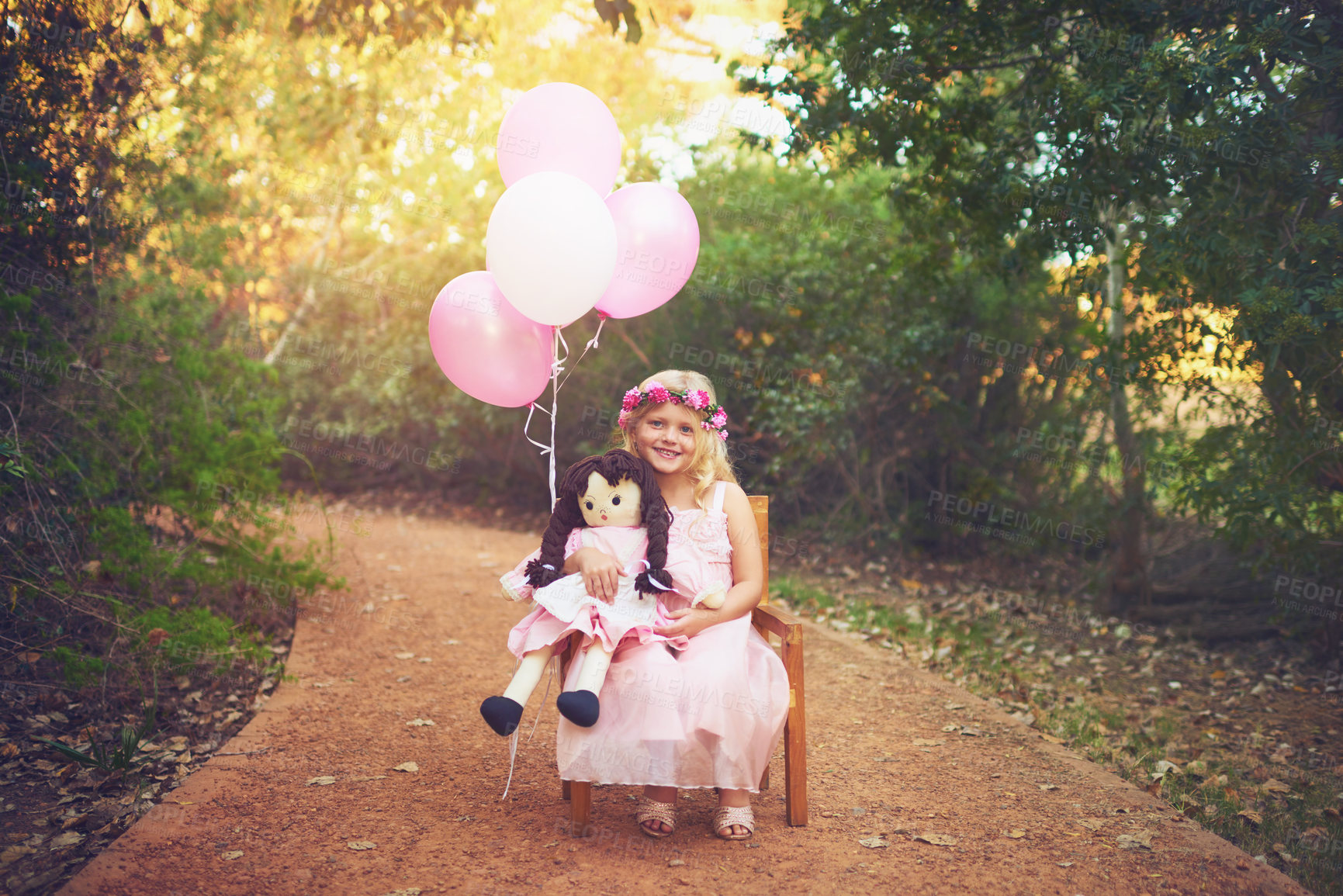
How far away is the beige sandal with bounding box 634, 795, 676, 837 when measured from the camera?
2969 millimetres

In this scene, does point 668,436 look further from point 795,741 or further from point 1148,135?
point 1148,135

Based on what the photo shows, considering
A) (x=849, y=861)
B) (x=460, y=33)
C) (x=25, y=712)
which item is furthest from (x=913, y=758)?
(x=460, y=33)

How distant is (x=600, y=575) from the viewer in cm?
299

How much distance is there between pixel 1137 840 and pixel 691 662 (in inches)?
67.7

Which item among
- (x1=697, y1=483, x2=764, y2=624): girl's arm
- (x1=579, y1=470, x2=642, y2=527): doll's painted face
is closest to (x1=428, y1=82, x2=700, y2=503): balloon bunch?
(x1=579, y1=470, x2=642, y2=527): doll's painted face

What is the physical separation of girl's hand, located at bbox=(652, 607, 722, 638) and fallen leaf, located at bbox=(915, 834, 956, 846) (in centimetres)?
106

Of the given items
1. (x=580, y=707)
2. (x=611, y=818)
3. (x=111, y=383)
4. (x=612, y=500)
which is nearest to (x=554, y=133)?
(x=612, y=500)

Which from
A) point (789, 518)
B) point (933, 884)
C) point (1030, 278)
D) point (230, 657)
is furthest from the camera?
point (789, 518)

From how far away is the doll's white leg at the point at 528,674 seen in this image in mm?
2842

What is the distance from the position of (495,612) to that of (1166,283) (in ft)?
16.0

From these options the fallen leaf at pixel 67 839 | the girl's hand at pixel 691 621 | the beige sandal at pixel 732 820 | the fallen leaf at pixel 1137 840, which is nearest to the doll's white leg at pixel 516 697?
the girl's hand at pixel 691 621

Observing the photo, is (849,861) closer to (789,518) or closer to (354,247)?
(789,518)

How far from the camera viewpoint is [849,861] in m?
2.88

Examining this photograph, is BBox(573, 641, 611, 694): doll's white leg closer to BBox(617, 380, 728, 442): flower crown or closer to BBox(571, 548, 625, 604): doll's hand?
BBox(571, 548, 625, 604): doll's hand
